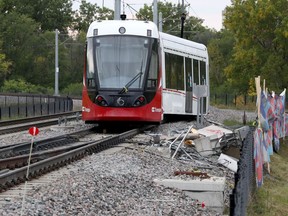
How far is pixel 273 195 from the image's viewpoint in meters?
15.0

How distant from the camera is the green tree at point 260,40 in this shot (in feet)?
187

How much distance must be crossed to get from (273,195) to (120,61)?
911 centimetres

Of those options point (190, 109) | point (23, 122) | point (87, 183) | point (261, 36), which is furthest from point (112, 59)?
point (261, 36)

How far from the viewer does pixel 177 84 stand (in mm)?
27375

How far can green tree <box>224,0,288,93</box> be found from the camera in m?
56.9

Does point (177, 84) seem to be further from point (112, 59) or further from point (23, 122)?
point (23, 122)

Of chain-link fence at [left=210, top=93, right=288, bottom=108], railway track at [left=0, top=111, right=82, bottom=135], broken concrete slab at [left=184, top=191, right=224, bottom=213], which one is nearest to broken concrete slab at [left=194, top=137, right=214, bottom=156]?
broken concrete slab at [left=184, top=191, right=224, bottom=213]

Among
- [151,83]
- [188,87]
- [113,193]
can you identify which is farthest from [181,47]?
[113,193]

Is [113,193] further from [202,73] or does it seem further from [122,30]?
[202,73]

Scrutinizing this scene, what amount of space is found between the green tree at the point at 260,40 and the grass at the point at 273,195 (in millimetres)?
35699

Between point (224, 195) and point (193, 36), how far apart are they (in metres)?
112

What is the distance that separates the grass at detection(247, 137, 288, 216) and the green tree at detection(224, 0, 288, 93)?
3570 cm

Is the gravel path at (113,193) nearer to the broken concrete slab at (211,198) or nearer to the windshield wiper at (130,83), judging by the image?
the broken concrete slab at (211,198)

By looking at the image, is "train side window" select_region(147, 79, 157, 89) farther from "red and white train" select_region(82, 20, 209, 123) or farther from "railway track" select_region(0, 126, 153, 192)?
"railway track" select_region(0, 126, 153, 192)
